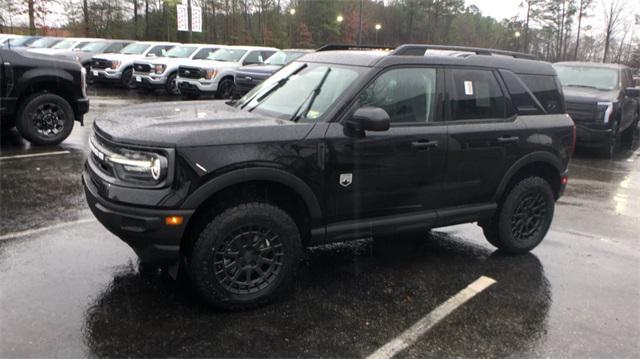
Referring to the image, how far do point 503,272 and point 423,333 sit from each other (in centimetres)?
152

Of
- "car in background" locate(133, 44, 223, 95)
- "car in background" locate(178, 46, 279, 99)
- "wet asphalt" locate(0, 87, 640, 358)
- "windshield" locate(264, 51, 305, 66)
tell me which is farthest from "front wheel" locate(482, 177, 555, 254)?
"car in background" locate(133, 44, 223, 95)

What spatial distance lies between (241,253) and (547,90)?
137 inches

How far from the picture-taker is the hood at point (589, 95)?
1111cm

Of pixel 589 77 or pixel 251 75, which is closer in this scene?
pixel 589 77

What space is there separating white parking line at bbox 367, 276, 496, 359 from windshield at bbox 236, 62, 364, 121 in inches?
66.7

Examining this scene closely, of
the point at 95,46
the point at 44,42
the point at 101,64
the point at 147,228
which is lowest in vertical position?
Result: the point at 147,228

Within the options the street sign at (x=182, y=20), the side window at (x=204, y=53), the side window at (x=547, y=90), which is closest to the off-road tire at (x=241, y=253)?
the side window at (x=547, y=90)

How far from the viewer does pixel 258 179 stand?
365 cm

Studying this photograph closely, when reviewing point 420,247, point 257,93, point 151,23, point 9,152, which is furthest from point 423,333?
point 151,23

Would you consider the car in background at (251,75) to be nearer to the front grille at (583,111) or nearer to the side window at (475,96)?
the front grille at (583,111)

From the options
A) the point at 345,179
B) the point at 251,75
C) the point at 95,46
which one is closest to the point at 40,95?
the point at 345,179

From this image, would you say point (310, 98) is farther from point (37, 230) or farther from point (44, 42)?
point (44, 42)

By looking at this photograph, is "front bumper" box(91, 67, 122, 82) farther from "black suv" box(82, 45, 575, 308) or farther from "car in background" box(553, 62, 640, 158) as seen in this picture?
"black suv" box(82, 45, 575, 308)

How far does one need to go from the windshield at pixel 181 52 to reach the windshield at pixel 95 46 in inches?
171
